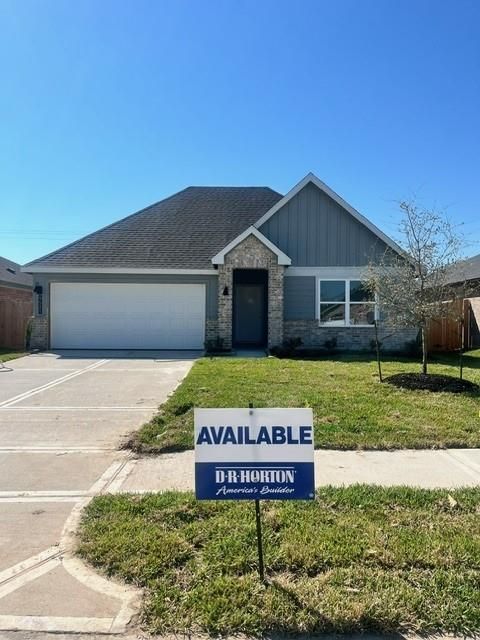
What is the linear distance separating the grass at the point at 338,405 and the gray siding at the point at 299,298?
16.7 feet

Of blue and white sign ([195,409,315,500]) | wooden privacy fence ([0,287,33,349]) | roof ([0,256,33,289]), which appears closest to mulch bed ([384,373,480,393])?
blue and white sign ([195,409,315,500])

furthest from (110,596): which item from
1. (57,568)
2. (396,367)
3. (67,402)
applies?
(396,367)

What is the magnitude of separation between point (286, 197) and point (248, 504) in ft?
47.0

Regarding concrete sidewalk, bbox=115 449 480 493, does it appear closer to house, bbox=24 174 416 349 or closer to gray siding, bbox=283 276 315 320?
house, bbox=24 174 416 349

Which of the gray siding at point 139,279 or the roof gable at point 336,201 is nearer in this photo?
the roof gable at point 336,201

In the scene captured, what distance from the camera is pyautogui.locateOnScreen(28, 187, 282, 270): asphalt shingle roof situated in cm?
1805

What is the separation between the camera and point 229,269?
55.4ft

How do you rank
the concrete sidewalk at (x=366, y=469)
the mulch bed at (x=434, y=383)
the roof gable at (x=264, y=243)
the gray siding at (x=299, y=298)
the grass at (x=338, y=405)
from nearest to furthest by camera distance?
1. the concrete sidewalk at (x=366, y=469)
2. the grass at (x=338, y=405)
3. the mulch bed at (x=434, y=383)
4. the roof gable at (x=264, y=243)
5. the gray siding at (x=299, y=298)

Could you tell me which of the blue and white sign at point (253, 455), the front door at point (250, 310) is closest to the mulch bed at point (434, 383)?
the blue and white sign at point (253, 455)

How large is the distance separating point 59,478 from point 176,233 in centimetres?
1530

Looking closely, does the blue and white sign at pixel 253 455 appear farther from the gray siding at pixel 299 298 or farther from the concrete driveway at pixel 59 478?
the gray siding at pixel 299 298

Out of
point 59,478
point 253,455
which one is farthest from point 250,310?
point 253,455

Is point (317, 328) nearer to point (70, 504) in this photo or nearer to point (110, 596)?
point (70, 504)

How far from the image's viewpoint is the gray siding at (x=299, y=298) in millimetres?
17391
